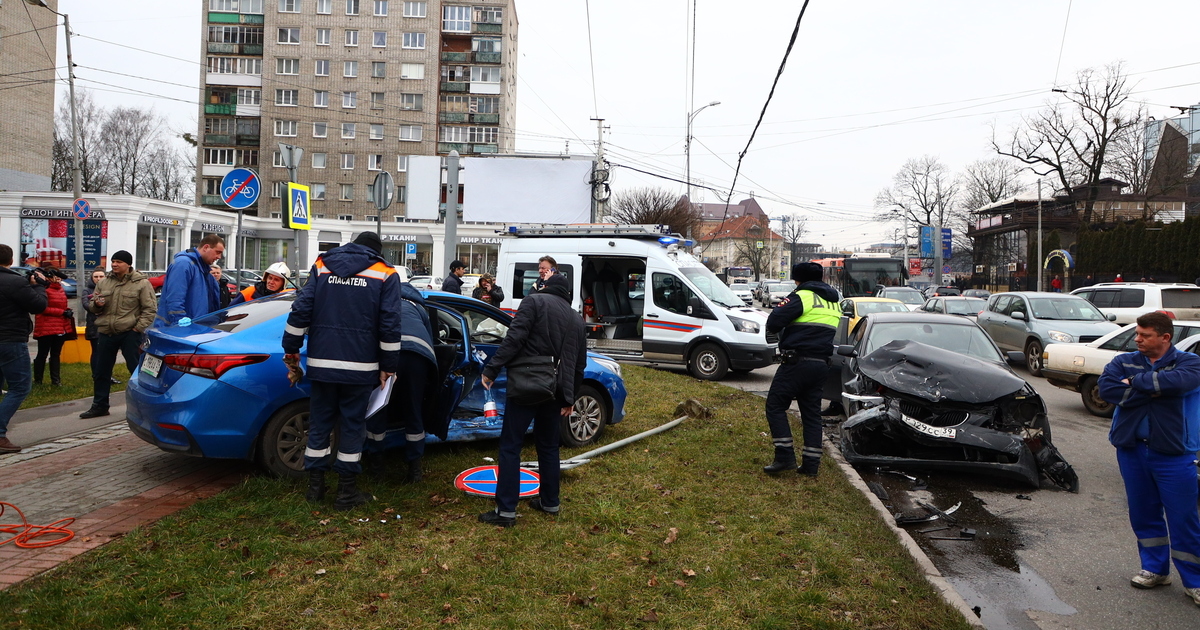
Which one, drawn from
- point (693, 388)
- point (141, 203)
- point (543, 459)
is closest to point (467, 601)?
point (543, 459)

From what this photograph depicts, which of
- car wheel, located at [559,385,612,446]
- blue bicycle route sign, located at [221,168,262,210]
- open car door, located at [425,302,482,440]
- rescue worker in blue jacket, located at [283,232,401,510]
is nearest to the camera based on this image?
rescue worker in blue jacket, located at [283,232,401,510]

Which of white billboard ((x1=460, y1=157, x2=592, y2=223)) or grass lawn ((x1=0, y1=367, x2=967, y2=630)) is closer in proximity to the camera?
grass lawn ((x1=0, y1=367, x2=967, y2=630))

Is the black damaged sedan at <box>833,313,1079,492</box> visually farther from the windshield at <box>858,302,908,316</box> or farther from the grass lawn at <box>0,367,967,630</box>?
the windshield at <box>858,302,908,316</box>

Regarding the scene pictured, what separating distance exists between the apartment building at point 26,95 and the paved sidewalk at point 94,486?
140ft

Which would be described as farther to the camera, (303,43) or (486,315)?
(303,43)

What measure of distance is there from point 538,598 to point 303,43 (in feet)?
216

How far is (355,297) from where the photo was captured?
5031 mm

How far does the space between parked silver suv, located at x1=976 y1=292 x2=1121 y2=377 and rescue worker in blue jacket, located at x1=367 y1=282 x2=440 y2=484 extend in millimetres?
13859

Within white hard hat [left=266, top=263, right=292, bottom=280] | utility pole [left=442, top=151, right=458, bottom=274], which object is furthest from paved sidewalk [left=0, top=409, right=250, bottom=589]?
utility pole [left=442, top=151, right=458, bottom=274]

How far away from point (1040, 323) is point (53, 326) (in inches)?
675

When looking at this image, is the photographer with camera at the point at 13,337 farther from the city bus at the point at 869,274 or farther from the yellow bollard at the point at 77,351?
the city bus at the point at 869,274

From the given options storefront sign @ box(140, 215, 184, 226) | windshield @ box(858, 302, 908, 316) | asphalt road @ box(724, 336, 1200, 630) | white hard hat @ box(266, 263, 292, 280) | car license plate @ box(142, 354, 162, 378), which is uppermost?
storefront sign @ box(140, 215, 184, 226)

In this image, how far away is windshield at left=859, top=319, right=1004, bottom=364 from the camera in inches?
338

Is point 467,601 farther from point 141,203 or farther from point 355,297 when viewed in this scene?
point 141,203
